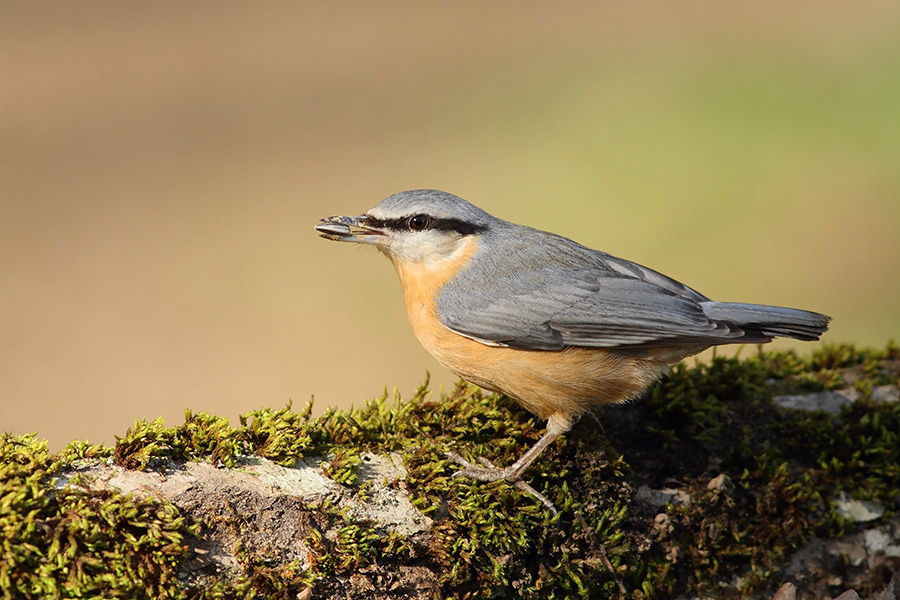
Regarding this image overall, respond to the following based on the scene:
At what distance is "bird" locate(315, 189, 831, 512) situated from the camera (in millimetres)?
3607

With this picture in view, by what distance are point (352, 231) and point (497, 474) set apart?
1630 millimetres

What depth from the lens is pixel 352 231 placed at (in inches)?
159

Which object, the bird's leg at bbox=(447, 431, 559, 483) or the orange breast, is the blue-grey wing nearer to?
the orange breast

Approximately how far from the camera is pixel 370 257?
35.8ft

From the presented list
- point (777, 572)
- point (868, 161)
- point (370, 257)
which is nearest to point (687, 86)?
point (868, 161)

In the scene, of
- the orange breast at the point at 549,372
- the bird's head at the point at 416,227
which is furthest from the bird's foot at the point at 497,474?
the bird's head at the point at 416,227

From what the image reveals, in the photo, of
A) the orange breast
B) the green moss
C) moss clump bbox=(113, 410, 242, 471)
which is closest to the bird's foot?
the orange breast

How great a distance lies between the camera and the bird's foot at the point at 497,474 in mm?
3111

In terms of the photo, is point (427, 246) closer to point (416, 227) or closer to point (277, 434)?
point (416, 227)

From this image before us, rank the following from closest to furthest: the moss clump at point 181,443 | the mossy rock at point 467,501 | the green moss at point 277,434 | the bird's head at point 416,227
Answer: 1. the mossy rock at point 467,501
2. the moss clump at point 181,443
3. the green moss at point 277,434
4. the bird's head at point 416,227

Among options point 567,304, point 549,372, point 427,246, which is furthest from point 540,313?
point 427,246

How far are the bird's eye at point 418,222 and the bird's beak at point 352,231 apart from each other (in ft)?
0.56

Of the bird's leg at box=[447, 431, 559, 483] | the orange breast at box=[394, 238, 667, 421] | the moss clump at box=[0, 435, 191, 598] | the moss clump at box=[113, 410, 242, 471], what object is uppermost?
the orange breast at box=[394, 238, 667, 421]

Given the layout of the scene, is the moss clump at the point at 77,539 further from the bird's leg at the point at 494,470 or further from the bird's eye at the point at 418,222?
the bird's eye at the point at 418,222
